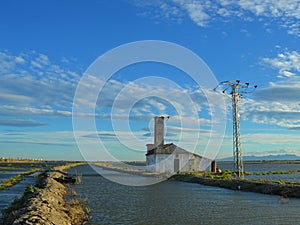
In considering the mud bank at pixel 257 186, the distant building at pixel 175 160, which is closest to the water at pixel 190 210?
the mud bank at pixel 257 186

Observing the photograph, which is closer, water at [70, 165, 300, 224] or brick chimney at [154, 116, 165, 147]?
water at [70, 165, 300, 224]

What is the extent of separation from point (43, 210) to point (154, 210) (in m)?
7.16

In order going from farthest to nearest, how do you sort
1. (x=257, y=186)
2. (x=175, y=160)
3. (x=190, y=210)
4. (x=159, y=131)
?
1. (x=159, y=131)
2. (x=175, y=160)
3. (x=257, y=186)
4. (x=190, y=210)

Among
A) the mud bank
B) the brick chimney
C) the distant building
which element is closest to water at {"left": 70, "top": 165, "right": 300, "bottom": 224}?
the mud bank

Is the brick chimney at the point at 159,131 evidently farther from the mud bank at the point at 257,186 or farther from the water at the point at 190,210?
the water at the point at 190,210

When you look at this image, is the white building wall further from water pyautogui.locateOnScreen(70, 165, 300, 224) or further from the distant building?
water pyautogui.locateOnScreen(70, 165, 300, 224)

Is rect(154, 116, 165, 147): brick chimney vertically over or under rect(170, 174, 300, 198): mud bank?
over

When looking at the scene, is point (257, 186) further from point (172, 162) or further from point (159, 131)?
point (159, 131)

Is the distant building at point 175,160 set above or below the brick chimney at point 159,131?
below

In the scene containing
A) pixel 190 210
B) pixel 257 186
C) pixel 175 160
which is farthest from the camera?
pixel 175 160

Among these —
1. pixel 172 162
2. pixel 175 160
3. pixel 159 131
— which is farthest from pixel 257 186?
pixel 159 131

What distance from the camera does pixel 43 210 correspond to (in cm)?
1569

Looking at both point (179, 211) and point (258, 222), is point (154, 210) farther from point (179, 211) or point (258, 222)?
point (258, 222)

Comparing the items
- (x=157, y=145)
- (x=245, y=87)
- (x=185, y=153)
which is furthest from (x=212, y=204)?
(x=157, y=145)
